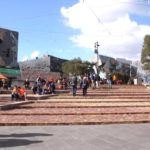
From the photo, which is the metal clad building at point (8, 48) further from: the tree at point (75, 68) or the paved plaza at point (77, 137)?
the paved plaza at point (77, 137)

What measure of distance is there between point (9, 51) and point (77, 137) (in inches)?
2339

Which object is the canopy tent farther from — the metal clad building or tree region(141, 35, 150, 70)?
tree region(141, 35, 150, 70)

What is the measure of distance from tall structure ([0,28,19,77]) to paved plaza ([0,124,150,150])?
52.9 metres

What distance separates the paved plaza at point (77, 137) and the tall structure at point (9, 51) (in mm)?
52932

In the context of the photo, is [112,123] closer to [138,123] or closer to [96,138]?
[138,123]

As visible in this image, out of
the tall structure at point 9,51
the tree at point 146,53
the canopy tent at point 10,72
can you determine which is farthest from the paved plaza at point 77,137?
the tree at point 146,53

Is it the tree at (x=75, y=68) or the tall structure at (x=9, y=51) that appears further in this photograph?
the tree at (x=75, y=68)

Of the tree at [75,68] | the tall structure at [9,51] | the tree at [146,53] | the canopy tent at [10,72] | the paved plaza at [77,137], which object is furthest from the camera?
the tree at [75,68]

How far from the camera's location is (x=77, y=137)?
41.1 feet

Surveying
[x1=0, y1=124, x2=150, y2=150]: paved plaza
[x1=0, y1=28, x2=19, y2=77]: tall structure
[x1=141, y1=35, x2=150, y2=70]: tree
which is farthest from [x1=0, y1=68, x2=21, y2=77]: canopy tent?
[x1=0, y1=124, x2=150, y2=150]: paved plaza

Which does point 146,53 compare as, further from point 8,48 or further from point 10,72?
point 8,48

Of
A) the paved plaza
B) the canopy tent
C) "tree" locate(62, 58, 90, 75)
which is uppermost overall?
"tree" locate(62, 58, 90, 75)

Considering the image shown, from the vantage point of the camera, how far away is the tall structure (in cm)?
6838

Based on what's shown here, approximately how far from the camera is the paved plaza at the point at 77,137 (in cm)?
1091
